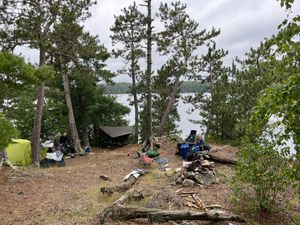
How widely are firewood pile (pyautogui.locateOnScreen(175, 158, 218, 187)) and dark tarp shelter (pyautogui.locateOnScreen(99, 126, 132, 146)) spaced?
13196mm

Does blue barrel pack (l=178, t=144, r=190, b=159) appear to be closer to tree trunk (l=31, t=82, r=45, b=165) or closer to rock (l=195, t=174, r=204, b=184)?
rock (l=195, t=174, r=204, b=184)

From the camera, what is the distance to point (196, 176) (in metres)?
8.58

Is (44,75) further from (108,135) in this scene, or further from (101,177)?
(108,135)

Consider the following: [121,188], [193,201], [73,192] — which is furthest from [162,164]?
[193,201]

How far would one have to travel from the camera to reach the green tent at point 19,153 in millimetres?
13969

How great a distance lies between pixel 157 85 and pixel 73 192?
12.5 metres

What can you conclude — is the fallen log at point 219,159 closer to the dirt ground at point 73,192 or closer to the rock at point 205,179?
the dirt ground at point 73,192

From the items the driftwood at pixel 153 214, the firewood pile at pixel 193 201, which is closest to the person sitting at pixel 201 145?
the firewood pile at pixel 193 201

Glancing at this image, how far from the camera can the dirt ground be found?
21.1 ft

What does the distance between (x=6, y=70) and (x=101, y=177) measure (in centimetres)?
581

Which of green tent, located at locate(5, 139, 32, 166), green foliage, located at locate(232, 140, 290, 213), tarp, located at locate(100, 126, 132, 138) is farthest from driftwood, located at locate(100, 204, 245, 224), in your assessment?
tarp, located at locate(100, 126, 132, 138)

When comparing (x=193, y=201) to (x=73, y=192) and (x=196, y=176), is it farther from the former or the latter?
(x=73, y=192)

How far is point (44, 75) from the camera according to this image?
5914 millimetres

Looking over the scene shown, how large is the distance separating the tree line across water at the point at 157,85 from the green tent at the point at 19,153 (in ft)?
2.56
